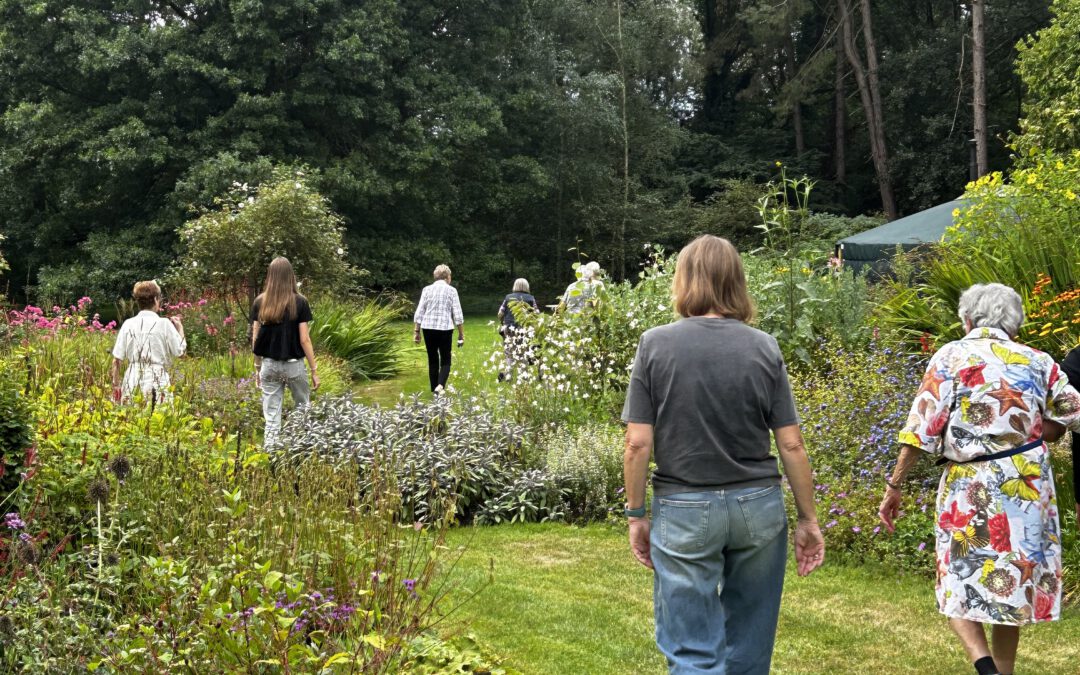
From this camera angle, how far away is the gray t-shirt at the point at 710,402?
3.09 meters

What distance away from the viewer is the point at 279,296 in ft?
26.7

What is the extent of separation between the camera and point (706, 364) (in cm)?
311

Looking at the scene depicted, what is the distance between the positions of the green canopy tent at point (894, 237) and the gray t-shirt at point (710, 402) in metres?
13.3

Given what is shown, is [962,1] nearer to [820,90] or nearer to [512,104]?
[820,90]

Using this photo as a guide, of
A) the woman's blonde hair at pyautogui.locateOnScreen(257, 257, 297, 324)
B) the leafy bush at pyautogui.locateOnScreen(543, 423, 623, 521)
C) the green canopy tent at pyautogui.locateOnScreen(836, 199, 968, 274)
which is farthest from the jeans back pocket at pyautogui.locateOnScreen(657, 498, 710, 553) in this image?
the green canopy tent at pyautogui.locateOnScreen(836, 199, 968, 274)

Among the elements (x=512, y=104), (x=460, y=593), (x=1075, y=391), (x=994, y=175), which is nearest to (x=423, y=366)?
(x=994, y=175)

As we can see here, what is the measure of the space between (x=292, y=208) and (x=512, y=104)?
16.6 m

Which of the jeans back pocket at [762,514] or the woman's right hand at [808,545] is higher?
the jeans back pocket at [762,514]

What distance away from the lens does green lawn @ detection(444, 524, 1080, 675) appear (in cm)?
458

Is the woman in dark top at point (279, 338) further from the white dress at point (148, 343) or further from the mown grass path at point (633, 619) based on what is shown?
the mown grass path at point (633, 619)

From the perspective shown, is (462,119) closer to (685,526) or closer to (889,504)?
(889,504)

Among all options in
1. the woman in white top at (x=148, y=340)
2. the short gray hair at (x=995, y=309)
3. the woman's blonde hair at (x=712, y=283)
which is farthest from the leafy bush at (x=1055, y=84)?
the woman's blonde hair at (x=712, y=283)

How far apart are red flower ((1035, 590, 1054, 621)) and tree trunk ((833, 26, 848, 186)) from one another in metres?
33.8

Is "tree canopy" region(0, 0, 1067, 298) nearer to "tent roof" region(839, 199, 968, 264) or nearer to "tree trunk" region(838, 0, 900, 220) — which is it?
"tree trunk" region(838, 0, 900, 220)
